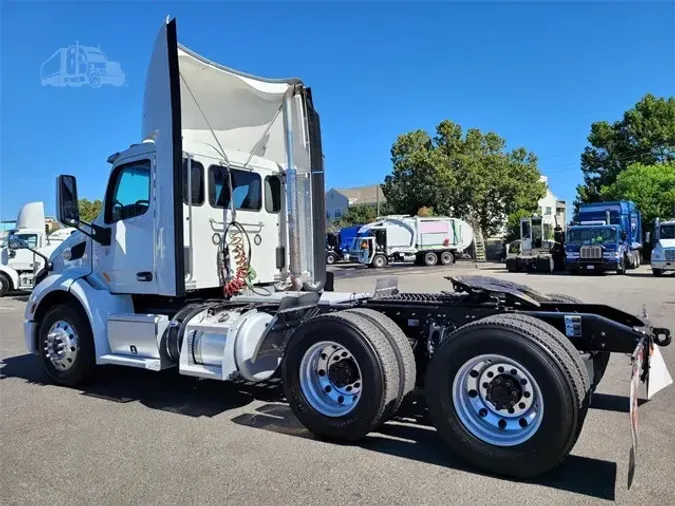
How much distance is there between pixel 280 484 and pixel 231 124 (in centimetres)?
449

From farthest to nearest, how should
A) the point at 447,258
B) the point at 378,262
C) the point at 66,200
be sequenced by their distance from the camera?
1. the point at 447,258
2. the point at 378,262
3. the point at 66,200

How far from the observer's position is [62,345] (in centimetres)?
665

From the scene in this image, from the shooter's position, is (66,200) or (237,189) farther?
(237,189)

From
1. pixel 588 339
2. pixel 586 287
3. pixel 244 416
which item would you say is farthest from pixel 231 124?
pixel 586 287

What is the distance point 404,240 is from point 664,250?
17.0 metres

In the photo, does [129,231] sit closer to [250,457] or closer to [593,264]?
[250,457]

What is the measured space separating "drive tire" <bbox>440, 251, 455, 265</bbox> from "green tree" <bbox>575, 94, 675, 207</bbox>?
37.5 ft

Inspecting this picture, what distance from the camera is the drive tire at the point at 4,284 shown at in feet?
64.1

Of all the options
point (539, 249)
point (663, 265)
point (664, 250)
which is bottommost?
point (663, 265)

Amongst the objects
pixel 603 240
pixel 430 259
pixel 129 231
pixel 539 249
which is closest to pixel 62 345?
pixel 129 231

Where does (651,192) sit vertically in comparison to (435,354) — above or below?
above

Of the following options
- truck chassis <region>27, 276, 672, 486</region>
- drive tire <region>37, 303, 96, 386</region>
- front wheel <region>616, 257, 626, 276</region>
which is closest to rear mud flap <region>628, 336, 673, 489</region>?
truck chassis <region>27, 276, 672, 486</region>

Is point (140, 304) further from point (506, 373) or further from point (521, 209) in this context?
point (521, 209)

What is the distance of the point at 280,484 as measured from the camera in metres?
3.94
